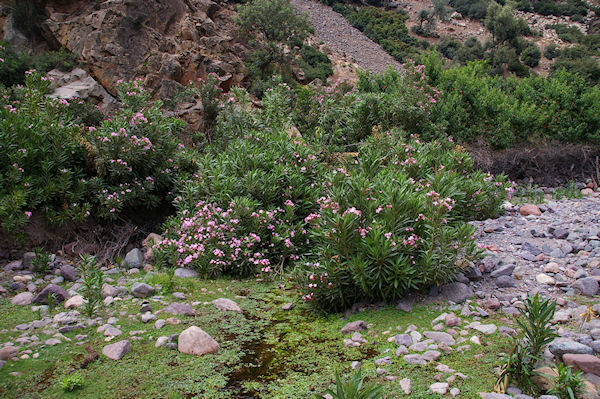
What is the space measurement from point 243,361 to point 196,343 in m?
0.44

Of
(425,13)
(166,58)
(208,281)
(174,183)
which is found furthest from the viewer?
(425,13)

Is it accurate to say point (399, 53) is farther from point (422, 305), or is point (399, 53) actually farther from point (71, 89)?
point (422, 305)

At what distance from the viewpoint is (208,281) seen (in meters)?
5.48

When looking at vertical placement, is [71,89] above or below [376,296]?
above

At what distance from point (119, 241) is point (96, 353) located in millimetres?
3519

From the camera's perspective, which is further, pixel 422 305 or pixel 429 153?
pixel 429 153

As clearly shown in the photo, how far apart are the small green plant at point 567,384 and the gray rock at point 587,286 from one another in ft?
5.37

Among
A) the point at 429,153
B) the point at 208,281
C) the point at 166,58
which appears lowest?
the point at 208,281

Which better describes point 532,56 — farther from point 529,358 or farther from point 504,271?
point 529,358

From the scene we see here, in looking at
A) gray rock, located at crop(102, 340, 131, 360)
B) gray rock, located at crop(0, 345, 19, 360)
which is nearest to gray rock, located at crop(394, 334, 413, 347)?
gray rock, located at crop(102, 340, 131, 360)

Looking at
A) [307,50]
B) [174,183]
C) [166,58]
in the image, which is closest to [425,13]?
[307,50]

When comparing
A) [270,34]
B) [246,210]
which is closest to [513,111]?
[246,210]

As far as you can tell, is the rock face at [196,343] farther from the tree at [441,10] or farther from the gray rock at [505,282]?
the tree at [441,10]

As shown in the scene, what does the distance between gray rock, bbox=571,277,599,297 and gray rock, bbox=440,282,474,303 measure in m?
0.96
